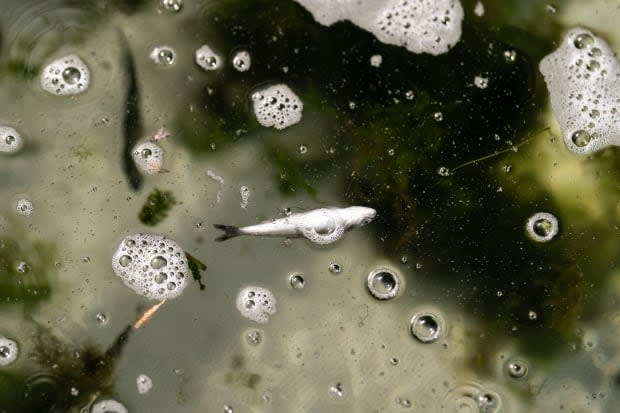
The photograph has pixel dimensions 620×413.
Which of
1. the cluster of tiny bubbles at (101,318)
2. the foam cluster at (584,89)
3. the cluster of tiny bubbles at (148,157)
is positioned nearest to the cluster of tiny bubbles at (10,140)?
the cluster of tiny bubbles at (148,157)

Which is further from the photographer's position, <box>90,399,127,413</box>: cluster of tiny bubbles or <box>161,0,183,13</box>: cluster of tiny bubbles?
<box>161,0,183,13</box>: cluster of tiny bubbles

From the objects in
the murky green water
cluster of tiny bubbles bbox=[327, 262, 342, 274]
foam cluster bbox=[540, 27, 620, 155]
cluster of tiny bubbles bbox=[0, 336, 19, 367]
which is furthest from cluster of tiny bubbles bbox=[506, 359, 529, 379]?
cluster of tiny bubbles bbox=[0, 336, 19, 367]

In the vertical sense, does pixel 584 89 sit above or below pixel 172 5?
below

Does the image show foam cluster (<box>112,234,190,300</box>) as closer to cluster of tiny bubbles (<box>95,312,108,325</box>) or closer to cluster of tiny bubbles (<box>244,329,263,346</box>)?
cluster of tiny bubbles (<box>95,312,108,325</box>)

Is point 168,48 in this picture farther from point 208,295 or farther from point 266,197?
point 208,295

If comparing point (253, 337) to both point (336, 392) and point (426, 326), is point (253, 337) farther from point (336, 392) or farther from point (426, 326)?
point (426, 326)

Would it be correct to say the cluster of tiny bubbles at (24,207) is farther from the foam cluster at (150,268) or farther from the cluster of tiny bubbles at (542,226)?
the cluster of tiny bubbles at (542,226)

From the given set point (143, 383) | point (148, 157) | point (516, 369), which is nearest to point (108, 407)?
point (143, 383)
